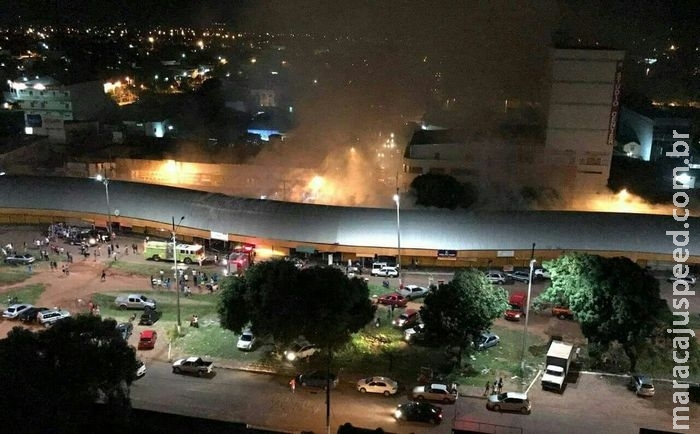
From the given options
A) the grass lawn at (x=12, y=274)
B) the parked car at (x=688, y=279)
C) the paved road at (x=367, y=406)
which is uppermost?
the parked car at (x=688, y=279)

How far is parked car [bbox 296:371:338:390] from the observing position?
734 inches

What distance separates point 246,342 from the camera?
2102 cm

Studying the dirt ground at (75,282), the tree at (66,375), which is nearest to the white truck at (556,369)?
the tree at (66,375)

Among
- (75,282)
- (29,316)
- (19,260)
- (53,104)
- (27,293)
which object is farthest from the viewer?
(53,104)

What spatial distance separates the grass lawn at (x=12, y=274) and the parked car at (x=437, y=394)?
19.3m

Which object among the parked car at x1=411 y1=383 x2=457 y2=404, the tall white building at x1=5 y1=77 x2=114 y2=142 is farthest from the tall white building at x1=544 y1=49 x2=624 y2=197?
the tall white building at x1=5 y1=77 x2=114 y2=142

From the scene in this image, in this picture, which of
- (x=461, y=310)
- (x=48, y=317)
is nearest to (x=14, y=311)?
(x=48, y=317)

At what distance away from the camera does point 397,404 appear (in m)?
18.0

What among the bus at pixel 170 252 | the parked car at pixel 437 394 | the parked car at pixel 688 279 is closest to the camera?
the parked car at pixel 437 394

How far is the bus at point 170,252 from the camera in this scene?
29391mm

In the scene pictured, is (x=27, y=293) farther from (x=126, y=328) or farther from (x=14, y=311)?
(x=126, y=328)

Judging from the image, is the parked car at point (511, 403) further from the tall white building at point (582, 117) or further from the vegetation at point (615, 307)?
the tall white building at point (582, 117)

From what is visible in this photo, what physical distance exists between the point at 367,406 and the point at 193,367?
5.91 metres

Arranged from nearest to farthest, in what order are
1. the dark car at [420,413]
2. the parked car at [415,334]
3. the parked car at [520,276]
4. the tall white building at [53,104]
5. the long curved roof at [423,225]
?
the dark car at [420,413] < the parked car at [415,334] < the parked car at [520,276] < the long curved roof at [423,225] < the tall white building at [53,104]
